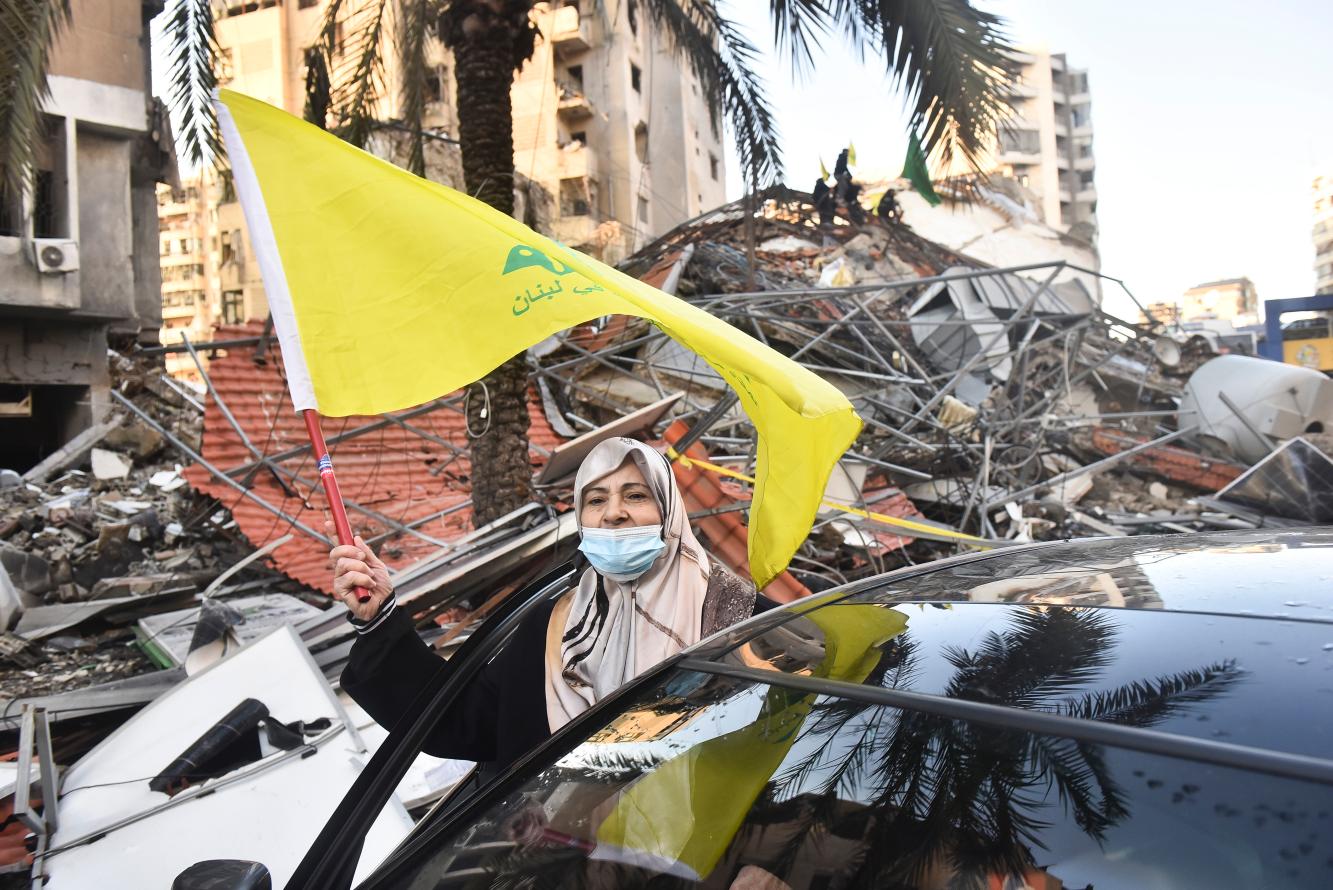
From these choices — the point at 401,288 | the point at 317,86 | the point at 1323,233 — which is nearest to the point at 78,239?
the point at 317,86

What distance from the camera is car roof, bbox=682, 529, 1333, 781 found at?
3.00 feet

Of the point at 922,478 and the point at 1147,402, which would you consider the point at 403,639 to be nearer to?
the point at 922,478

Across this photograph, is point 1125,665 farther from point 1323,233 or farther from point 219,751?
point 1323,233

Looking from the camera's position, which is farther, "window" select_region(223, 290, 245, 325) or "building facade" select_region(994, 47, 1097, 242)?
"building facade" select_region(994, 47, 1097, 242)

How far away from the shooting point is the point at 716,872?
1.06 meters

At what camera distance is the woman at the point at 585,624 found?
1.86m

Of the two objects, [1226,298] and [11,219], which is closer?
[11,219]

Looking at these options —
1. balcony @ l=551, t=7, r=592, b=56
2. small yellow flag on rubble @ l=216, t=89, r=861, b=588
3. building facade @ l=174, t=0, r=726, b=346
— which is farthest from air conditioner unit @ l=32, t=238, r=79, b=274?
balcony @ l=551, t=7, r=592, b=56

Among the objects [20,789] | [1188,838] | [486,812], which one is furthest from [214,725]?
[1188,838]

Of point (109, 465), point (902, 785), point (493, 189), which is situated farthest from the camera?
point (109, 465)

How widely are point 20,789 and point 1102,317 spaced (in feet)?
35.1

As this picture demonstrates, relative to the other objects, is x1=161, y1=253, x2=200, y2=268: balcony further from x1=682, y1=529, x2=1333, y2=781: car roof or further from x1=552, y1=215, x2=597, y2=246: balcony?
x1=682, y1=529, x2=1333, y2=781: car roof

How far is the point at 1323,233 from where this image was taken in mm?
68812

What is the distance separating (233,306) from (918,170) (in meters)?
33.7
